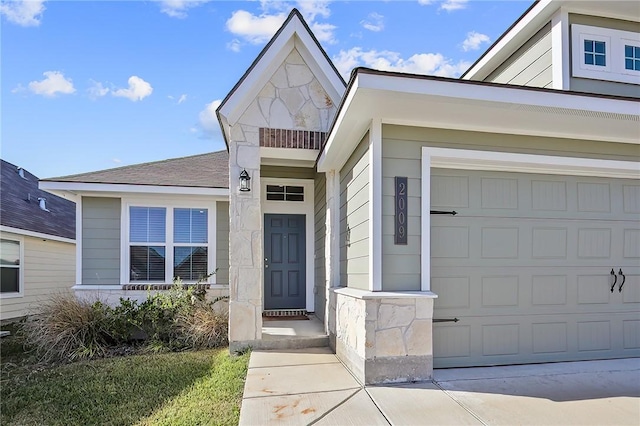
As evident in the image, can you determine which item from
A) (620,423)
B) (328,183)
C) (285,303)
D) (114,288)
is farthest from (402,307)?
(114,288)

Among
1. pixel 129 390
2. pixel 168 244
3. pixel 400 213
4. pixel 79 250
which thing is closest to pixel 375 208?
pixel 400 213

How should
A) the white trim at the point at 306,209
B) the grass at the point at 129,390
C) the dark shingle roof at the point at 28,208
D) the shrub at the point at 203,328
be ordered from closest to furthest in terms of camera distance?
the grass at the point at 129,390 → the shrub at the point at 203,328 → the white trim at the point at 306,209 → the dark shingle roof at the point at 28,208

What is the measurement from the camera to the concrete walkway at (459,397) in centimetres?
307

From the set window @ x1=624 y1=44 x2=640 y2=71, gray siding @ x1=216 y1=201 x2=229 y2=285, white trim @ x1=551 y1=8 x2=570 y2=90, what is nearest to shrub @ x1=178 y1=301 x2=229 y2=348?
gray siding @ x1=216 y1=201 x2=229 y2=285

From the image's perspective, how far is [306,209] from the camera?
7836mm

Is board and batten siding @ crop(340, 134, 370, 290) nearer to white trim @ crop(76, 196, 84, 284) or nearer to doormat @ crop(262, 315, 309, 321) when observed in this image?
doormat @ crop(262, 315, 309, 321)

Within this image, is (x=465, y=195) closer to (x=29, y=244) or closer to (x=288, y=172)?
(x=288, y=172)

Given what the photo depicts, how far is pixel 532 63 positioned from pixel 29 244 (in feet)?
42.5

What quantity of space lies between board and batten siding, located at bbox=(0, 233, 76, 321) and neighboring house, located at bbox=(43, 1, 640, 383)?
7275 millimetres

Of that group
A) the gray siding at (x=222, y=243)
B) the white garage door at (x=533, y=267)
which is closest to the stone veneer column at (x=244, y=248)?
the white garage door at (x=533, y=267)

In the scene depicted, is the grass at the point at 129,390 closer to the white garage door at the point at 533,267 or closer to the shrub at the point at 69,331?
the shrub at the point at 69,331

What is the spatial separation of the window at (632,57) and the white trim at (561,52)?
43.5 inches

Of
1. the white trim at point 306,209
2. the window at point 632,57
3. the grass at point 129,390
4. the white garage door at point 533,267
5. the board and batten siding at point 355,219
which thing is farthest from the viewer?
the white trim at point 306,209

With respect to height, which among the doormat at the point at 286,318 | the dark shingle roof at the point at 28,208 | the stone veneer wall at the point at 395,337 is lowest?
the doormat at the point at 286,318
